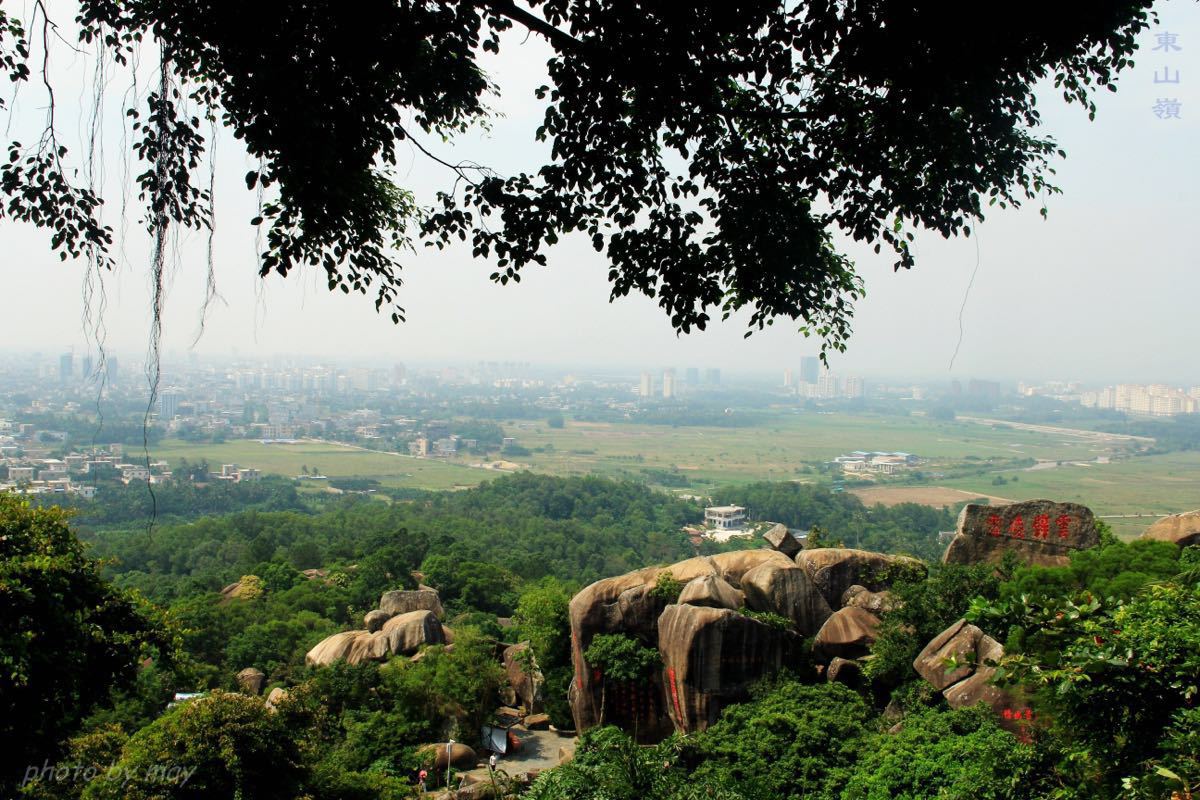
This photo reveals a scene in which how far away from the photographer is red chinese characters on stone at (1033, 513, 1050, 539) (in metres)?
7.84

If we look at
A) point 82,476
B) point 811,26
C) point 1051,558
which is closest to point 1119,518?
point 1051,558

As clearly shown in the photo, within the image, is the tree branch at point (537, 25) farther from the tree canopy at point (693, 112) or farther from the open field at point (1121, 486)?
the open field at point (1121, 486)

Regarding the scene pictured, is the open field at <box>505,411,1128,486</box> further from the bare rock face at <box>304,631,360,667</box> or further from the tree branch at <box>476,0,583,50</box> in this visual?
the tree branch at <box>476,0,583,50</box>

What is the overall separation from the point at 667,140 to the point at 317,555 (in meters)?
21.4

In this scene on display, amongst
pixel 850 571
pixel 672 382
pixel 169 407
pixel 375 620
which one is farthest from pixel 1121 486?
pixel 672 382

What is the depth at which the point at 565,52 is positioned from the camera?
2.12 meters

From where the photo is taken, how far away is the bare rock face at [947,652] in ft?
20.4

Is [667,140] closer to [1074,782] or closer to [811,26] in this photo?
[811,26]

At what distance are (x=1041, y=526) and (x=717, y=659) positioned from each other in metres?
3.56

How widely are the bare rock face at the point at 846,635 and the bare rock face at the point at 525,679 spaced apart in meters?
3.45

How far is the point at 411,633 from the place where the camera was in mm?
10297

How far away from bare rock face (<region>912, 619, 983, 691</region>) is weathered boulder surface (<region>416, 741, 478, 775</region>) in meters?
4.39

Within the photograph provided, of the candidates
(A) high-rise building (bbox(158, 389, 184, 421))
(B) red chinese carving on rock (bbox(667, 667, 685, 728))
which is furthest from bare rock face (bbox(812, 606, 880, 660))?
(A) high-rise building (bbox(158, 389, 184, 421))

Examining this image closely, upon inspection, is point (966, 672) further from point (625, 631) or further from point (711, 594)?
point (625, 631)
